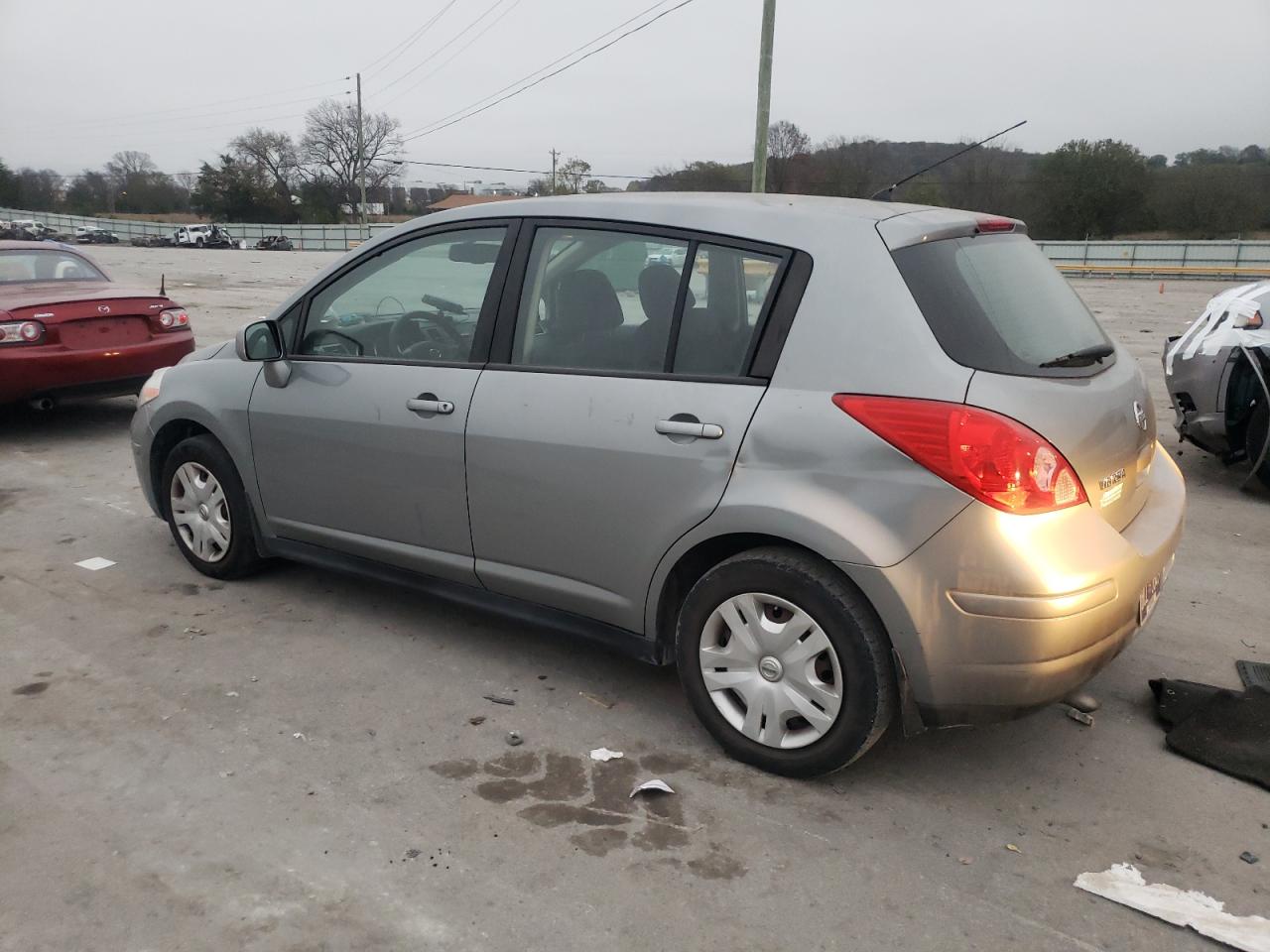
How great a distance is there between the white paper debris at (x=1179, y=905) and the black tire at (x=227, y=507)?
11.9 feet

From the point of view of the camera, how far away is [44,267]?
8234mm

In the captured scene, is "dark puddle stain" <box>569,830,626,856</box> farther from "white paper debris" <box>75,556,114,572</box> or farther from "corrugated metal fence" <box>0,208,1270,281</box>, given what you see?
"corrugated metal fence" <box>0,208,1270,281</box>

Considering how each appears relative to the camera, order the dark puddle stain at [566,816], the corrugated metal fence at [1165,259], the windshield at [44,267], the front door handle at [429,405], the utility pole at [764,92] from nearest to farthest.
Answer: the dark puddle stain at [566,816], the front door handle at [429,405], the windshield at [44,267], the utility pole at [764,92], the corrugated metal fence at [1165,259]

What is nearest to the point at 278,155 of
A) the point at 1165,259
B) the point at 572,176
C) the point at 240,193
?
the point at 240,193

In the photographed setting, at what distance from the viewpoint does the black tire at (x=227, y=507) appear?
180 inches

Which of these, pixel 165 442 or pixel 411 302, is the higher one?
pixel 411 302

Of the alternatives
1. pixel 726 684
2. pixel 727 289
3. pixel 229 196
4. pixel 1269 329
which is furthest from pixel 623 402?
pixel 229 196

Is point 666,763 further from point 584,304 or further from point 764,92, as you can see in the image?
point 764,92

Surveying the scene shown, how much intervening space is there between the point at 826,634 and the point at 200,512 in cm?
321

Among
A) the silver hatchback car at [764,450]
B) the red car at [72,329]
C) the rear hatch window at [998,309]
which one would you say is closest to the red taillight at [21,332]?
the red car at [72,329]

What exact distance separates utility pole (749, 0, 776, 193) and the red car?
12.2 metres

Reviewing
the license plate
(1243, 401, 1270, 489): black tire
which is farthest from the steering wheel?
(1243, 401, 1270, 489): black tire

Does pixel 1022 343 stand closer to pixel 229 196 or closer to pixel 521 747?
pixel 521 747

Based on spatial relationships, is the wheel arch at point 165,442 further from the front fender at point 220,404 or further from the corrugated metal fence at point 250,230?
the corrugated metal fence at point 250,230
